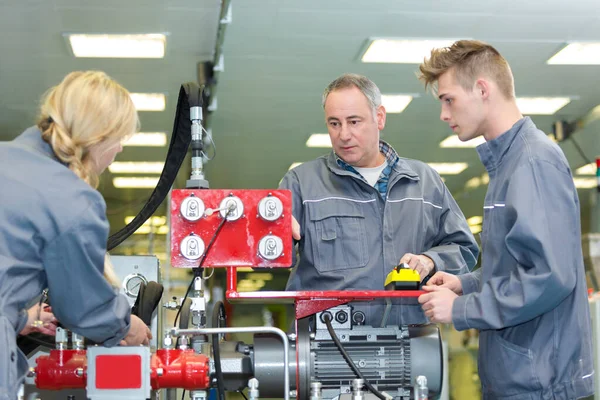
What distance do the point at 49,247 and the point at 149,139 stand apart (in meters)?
7.05

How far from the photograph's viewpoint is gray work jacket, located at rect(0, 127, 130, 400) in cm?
155

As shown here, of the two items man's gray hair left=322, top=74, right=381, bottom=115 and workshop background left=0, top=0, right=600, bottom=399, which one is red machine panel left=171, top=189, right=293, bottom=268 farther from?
workshop background left=0, top=0, right=600, bottom=399

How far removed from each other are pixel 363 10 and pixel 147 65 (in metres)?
2.06

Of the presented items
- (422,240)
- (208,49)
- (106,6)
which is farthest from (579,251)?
(208,49)

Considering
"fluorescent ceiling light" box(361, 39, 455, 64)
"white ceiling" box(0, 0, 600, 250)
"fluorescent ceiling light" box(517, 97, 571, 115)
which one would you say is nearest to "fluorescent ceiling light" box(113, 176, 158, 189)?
"white ceiling" box(0, 0, 600, 250)

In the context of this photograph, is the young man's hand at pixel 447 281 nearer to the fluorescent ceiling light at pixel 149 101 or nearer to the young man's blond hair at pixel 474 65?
the young man's blond hair at pixel 474 65

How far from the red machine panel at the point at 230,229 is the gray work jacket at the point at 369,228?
1.88 feet

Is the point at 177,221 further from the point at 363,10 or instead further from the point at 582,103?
the point at 582,103

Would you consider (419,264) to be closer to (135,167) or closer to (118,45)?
(118,45)

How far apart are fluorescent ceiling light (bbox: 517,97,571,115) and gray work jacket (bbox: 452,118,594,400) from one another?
5.87 metres

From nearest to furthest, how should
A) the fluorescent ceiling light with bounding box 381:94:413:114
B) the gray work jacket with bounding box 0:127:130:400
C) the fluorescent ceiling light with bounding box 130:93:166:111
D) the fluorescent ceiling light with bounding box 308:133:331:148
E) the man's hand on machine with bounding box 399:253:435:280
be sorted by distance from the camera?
the gray work jacket with bounding box 0:127:130:400 → the man's hand on machine with bounding box 399:253:435:280 → the fluorescent ceiling light with bounding box 130:93:166:111 → the fluorescent ceiling light with bounding box 381:94:413:114 → the fluorescent ceiling light with bounding box 308:133:331:148

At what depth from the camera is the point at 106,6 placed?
17.5ft

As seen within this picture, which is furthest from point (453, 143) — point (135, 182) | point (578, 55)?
point (135, 182)

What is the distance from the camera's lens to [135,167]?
962cm
